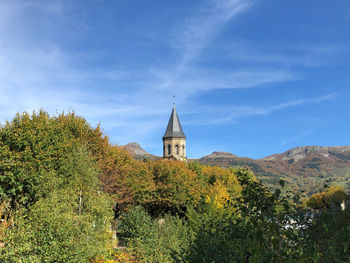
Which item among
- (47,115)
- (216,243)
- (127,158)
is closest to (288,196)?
(216,243)

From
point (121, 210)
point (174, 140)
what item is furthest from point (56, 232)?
point (174, 140)

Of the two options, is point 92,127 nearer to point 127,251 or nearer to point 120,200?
point 120,200

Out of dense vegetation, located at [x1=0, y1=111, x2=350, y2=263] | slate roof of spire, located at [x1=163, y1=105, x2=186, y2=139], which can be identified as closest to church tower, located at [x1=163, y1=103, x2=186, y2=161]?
slate roof of spire, located at [x1=163, y1=105, x2=186, y2=139]

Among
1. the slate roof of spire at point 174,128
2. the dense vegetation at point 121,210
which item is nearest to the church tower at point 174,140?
the slate roof of spire at point 174,128

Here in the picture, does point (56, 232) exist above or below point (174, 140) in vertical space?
below

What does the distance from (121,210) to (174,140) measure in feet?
276

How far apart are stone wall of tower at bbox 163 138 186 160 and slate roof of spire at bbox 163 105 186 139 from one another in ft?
4.91

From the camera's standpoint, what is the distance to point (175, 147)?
13138cm

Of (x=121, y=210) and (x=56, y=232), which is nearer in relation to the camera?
(x=56, y=232)

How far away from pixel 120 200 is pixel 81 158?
597 inches

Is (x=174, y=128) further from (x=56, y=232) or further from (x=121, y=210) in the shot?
(x=56, y=232)

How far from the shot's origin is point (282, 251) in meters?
7.11

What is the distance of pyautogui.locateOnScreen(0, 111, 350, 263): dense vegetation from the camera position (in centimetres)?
741

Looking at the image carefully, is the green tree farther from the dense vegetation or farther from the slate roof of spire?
the slate roof of spire
